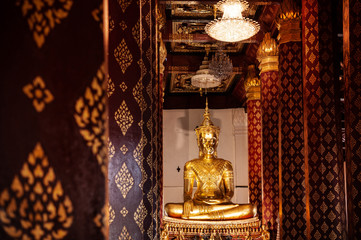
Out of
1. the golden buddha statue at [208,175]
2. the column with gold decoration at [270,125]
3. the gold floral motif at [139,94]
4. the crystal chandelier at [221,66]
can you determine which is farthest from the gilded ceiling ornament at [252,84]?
the gold floral motif at [139,94]

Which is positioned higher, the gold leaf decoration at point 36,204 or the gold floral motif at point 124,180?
the gold leaf decoration at point 36,204

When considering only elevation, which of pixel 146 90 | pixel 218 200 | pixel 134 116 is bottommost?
pixel 218 200

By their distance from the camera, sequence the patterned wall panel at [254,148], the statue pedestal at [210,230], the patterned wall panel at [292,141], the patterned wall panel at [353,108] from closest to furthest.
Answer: the patterned wall panel at [353,108] → the patterned wall panel at [292,141] → the statue pedestal at [210,230] → the patterned wall panel at [254,148]

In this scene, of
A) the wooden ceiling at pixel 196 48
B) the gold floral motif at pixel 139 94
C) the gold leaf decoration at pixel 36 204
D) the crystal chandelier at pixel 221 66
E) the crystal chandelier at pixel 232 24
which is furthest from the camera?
the crystal chandelier at pixel 221 66

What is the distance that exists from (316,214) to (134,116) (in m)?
3.17

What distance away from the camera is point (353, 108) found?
4.06 meters

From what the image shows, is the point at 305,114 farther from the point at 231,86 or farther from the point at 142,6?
the point at 231,86

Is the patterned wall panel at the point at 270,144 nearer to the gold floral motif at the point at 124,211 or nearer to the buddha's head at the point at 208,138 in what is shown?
the buddha's head at the point at 208,138

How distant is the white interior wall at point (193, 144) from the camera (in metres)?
16.2

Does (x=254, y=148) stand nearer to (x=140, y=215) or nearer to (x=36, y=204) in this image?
(x=140, y=215)

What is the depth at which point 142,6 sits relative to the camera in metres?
5.07

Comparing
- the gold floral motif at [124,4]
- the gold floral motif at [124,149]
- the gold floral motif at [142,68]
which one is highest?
the gold floral motif at [124,4]

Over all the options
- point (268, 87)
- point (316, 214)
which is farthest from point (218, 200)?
point (316, 214)

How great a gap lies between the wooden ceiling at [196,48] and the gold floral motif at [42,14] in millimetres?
7287
